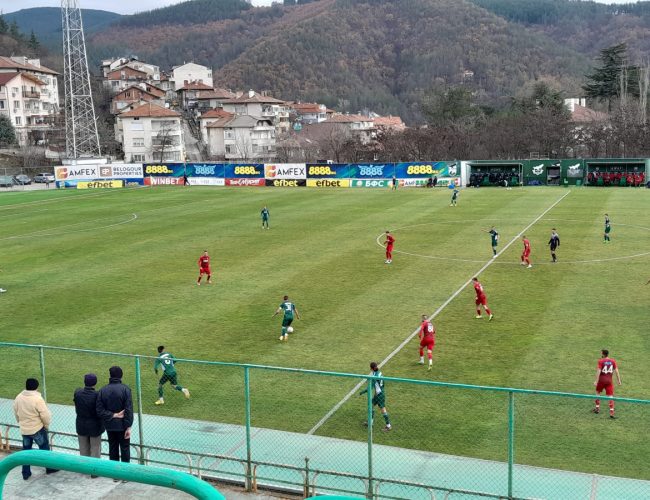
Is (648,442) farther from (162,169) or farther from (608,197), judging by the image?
(162,169)

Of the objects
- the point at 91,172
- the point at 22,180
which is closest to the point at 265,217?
the point at 91,172

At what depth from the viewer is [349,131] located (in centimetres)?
15825

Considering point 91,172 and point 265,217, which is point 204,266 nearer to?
point 265,217

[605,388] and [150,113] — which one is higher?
[150,113]

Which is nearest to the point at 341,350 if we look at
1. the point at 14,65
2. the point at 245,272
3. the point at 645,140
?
the point at 245,272

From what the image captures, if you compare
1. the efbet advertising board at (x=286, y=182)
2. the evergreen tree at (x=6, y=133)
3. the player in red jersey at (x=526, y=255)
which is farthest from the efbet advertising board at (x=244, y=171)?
the evergreen tree at (x=6, y=133)

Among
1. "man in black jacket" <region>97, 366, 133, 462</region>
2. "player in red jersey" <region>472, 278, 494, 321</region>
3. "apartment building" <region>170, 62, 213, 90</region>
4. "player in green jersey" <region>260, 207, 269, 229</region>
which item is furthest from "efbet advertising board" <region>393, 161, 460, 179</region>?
"apartment building" <region>170, 62, 213, 90</region>

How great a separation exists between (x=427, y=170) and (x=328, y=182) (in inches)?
396

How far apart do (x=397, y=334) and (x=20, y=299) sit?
14.8 metres

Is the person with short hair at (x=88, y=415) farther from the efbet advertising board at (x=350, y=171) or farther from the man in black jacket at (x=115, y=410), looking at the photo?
the efbet advertising board at (x=350, y=171)

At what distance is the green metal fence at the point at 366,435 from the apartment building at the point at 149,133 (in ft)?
347

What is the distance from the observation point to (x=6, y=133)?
367ft

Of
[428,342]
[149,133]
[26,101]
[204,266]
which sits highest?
[26,101]

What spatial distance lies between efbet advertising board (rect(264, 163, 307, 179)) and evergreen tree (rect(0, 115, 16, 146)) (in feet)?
181
